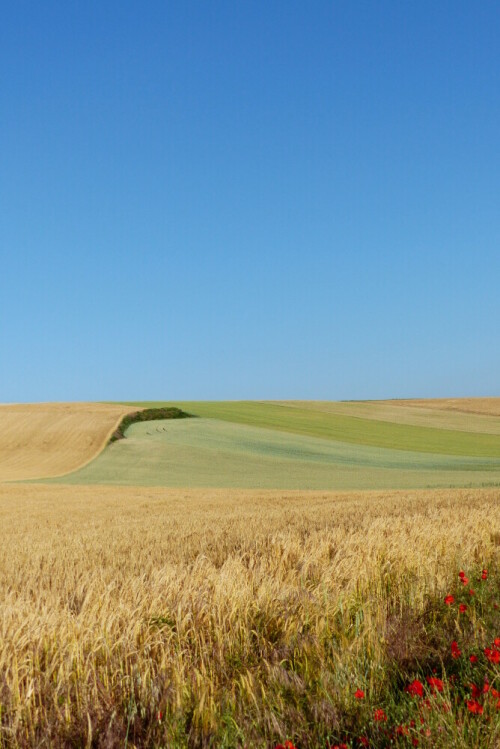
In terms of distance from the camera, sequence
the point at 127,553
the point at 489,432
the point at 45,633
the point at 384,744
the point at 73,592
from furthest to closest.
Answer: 1. the point at 489,432
2. the point at 127,553
3. the point at 73,592
4. the point at 45,633
5. the point at 384,744

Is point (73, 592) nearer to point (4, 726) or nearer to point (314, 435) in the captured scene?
point (4, 726)

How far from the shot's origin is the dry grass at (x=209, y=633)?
369cm

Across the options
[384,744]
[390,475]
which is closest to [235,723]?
[384,744]

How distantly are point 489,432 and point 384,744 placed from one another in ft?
209

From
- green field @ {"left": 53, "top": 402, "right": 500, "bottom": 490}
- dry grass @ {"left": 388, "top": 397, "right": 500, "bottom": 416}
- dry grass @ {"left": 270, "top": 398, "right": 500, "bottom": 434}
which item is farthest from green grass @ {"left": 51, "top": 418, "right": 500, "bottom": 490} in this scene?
dry grass @ {"left": 388, "top": 397, "right": 500, "bottom": 416}

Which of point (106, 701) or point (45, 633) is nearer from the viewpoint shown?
point (106, 701)

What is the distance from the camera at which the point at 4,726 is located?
3.55 meters

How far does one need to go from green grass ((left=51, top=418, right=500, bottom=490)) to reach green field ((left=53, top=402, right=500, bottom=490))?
0.05 m

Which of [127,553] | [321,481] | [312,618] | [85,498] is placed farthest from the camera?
[321,481]

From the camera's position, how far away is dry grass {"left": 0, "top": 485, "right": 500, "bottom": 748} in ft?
12.1

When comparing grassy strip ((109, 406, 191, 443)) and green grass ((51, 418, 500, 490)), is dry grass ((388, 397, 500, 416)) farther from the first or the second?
green grass ((51, 418, 500, 490))

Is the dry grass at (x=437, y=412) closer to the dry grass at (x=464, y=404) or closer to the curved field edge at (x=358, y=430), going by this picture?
the dry grass at (x=464, y=404)

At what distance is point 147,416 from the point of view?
59.8 meters

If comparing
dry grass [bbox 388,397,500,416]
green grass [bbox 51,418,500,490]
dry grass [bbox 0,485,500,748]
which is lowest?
green grass [bbox 51,418,500,490]
